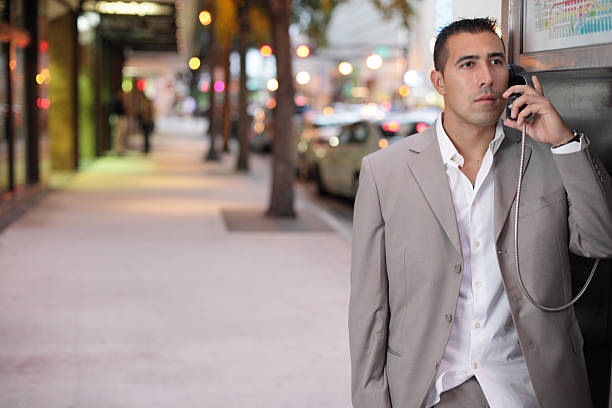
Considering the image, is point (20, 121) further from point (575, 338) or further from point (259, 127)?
point (259, 127)

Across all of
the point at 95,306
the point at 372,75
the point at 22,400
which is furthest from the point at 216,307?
the point at 372,75

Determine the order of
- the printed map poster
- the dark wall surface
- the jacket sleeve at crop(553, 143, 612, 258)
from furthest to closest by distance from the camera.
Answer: the dark wall surface, the printed map poster, the jacket sleeve at crop(553, 143, 612, 258)

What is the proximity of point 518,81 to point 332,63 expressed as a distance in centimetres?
9027

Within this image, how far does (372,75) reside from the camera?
98.6m

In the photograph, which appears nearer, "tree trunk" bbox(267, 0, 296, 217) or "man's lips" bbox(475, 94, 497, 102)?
"man's lips" bbox(475, 94, 497, 102)

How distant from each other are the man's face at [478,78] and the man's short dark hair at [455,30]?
19 mm

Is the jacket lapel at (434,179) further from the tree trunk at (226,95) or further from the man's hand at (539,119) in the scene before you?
the tree trunk at (226,95)

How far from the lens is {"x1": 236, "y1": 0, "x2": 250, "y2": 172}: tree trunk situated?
23766 millimetres

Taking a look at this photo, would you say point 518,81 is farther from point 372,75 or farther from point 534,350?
point 372,75

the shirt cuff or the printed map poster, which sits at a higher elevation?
the printed map poster

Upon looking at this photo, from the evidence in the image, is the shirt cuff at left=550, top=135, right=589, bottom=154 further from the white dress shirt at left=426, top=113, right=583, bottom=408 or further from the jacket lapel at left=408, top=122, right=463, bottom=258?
the jacket lapel at left=408, top=122, right=463, bottom=258

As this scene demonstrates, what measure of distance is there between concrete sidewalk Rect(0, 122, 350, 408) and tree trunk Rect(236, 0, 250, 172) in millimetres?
9191

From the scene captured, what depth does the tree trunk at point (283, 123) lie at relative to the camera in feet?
48.4

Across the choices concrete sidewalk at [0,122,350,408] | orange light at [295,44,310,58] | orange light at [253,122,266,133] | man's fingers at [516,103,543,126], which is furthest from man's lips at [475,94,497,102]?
orange light at [253,122,266,133]
